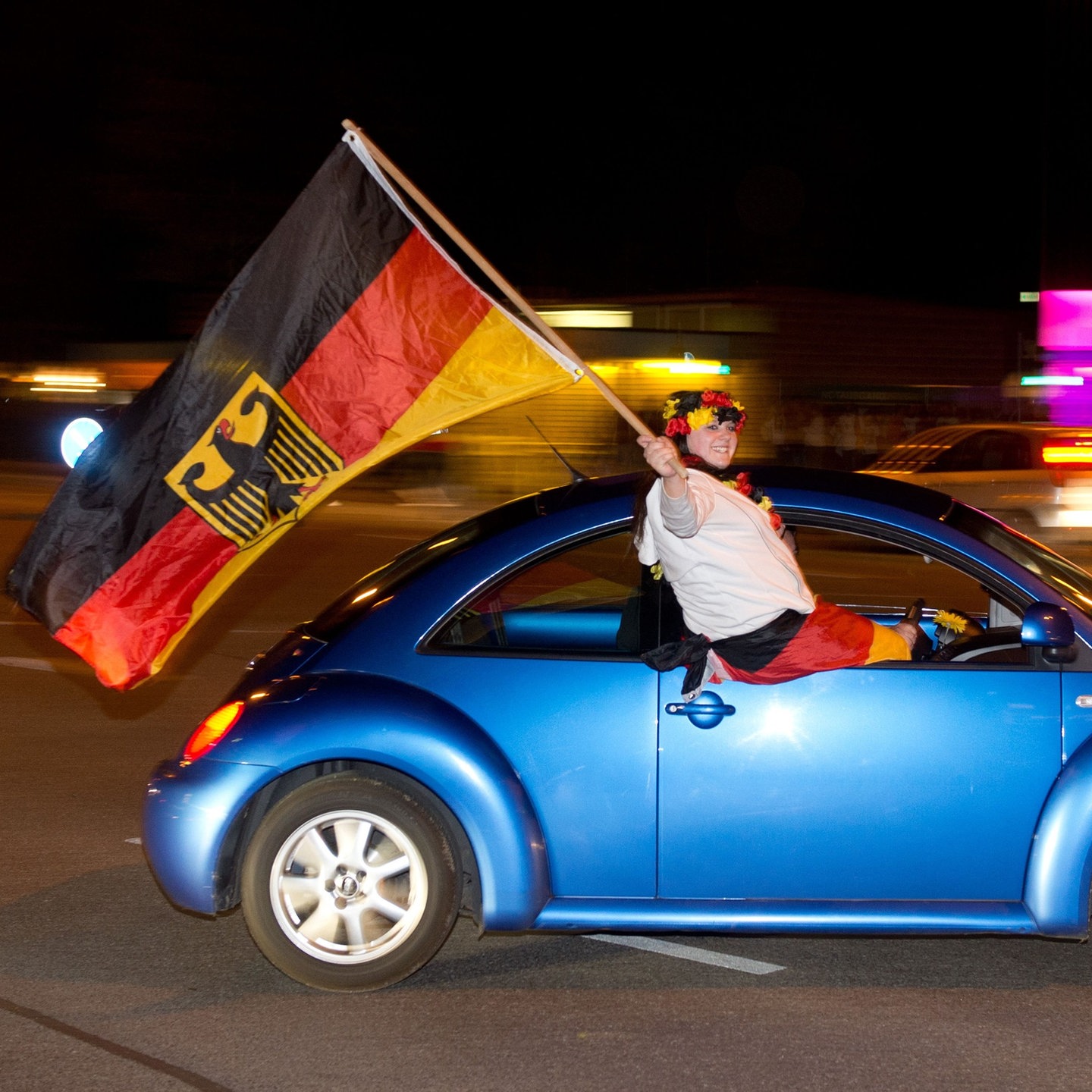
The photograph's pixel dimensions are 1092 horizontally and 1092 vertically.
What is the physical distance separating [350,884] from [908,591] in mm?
11165

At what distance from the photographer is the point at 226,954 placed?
5047 mm

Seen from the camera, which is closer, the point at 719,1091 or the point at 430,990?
the point at 719,1091

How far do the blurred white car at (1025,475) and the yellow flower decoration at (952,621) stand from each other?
12.2 meters

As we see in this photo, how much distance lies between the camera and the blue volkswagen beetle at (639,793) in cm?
Answer: 449

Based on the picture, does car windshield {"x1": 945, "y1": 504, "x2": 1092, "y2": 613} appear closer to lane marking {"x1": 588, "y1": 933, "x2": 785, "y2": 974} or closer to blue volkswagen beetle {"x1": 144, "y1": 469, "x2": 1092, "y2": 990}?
blue volkswagen beetle {"x1": 144, "y1": 469, "x2": 1092, "y2": 990}

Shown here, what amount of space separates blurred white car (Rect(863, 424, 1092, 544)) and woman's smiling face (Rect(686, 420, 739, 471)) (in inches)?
509

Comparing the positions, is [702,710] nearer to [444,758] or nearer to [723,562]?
[723,562]

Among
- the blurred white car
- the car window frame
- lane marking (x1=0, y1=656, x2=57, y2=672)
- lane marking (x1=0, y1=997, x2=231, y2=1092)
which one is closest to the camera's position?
lane marking (x1=0, y1=997, x2=231, y2=1092)

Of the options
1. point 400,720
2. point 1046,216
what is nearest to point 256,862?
point 400,720

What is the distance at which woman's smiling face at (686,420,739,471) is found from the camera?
475 cm

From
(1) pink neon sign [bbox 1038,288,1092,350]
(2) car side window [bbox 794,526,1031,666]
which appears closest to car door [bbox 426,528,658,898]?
(2) car side window [bbox 794,526,1031,666]

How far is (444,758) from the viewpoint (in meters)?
4.54

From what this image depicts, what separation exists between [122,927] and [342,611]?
4.62 feet

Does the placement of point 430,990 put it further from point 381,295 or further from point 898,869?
point 381,295
